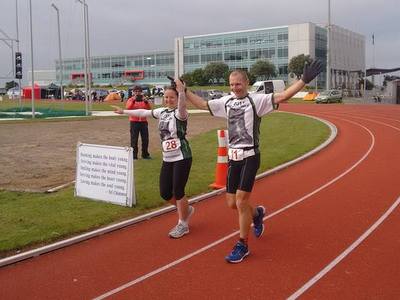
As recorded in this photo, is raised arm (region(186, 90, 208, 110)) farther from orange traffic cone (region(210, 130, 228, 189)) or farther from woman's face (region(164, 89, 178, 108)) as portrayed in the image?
orange traffic cone (region(210, 130, 228, 189))

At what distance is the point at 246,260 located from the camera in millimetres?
5809

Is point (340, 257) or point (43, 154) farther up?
A: point (43, 154)

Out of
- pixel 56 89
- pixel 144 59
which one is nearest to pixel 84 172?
pixel 56 89

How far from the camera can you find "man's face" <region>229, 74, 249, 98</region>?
5.75 meters

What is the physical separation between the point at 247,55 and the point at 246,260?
11257 centimetres

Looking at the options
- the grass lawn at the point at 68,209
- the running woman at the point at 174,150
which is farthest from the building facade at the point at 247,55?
the running woman at the point at 174,150

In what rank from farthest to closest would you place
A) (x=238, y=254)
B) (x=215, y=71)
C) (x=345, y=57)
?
(x=345, y=57) < (x=215, y=71) < (x=238, y=254)

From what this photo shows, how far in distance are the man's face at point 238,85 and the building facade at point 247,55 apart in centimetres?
9228

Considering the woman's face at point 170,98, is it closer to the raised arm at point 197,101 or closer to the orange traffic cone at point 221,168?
the raised arm at point 197,101

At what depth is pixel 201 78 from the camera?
110m

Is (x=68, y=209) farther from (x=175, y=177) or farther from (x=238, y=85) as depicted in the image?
(x=238, y=85)

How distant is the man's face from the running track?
5.83 ft

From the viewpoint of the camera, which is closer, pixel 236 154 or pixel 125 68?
pixel 236 154

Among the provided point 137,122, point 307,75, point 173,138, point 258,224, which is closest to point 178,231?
point 258,224
